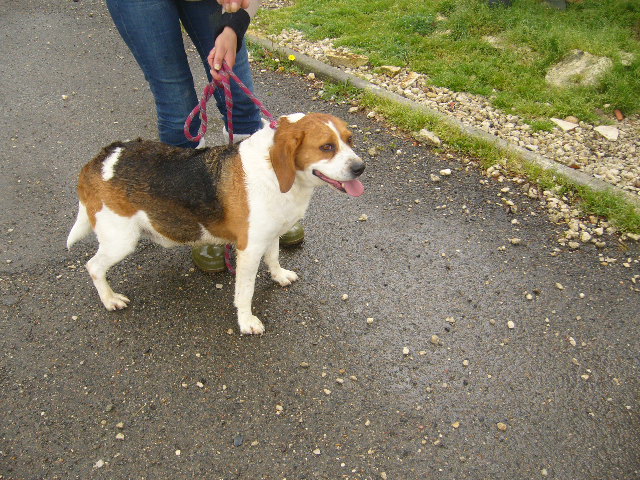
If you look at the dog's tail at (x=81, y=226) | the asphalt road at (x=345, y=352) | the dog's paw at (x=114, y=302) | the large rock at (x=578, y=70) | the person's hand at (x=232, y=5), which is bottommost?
the asphalt road at (x=345, y=352)

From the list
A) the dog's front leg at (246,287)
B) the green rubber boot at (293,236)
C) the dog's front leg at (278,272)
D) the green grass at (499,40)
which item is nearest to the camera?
the dog's front leg at (246,287)

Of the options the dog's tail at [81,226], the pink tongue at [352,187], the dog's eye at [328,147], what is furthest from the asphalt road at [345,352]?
the dog's eye at [328,147]

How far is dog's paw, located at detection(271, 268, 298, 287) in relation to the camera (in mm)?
3445

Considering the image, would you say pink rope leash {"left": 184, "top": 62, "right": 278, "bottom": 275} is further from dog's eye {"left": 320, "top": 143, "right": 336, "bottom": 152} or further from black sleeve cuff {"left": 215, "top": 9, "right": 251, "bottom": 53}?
dog's eye {"left": 320, "top": 143, "right": 336, "bottom": 152}

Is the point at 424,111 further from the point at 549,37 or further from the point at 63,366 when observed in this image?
the point at 63,366

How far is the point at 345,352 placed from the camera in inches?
120

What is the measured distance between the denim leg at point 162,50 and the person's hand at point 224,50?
33 cm

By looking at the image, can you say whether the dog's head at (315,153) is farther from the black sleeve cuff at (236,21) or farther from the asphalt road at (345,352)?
the asphalt road at (345,352)

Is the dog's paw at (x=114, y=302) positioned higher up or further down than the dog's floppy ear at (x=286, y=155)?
further down

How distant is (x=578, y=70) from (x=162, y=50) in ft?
14.3

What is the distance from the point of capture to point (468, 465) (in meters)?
2.51

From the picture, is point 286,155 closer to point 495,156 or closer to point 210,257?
point 210,257

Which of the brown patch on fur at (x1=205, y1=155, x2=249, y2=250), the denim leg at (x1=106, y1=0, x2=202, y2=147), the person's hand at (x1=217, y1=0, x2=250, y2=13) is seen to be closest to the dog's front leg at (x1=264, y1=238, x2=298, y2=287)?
the brown patch on fur at (x1=205, y1=155, x2=249, y2=250)

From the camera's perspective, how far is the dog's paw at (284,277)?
3445 mm
